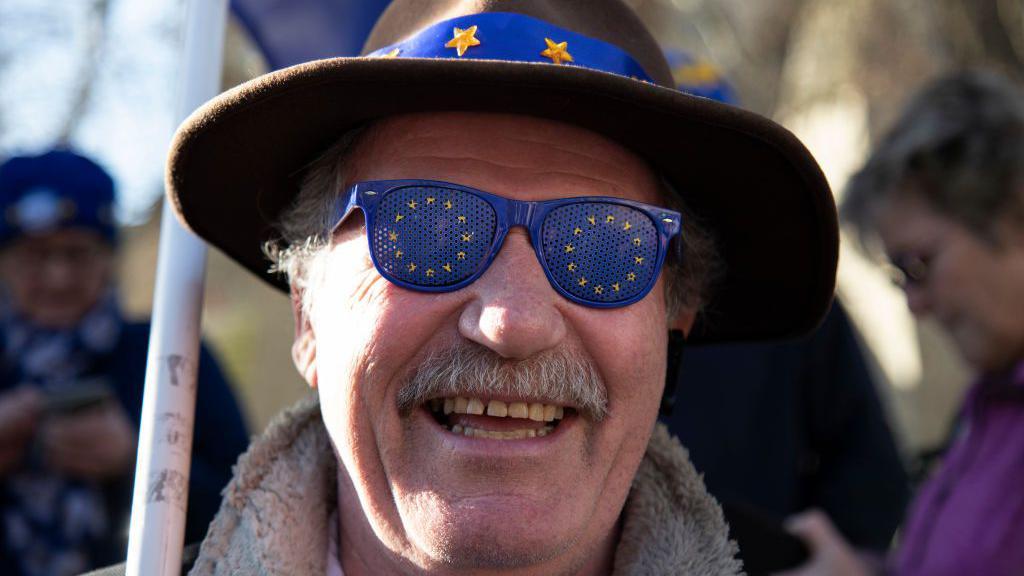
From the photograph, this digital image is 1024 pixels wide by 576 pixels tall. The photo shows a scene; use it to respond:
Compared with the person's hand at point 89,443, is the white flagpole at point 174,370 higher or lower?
higher

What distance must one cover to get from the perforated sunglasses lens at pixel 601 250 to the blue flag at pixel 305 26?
4.63ft

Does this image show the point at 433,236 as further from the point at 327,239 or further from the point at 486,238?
the point at 327,239

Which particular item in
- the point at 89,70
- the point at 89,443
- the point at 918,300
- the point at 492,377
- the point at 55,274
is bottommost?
the point at 89,70

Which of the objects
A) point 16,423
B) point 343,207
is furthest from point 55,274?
point 343,207

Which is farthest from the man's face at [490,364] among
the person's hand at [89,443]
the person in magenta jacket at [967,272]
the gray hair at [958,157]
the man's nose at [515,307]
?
the person's hand at [89,443]

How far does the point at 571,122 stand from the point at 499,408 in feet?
1.88

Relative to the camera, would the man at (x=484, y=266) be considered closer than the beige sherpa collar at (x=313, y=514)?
Yes

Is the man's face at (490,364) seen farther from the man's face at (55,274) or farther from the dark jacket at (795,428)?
the man's face at (55,274)

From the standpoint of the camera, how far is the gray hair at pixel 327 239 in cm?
232

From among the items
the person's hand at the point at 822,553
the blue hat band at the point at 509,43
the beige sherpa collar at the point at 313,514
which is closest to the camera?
the blue hat band at the point at 509,43

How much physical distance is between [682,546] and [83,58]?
364 inches

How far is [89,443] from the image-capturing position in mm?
3758

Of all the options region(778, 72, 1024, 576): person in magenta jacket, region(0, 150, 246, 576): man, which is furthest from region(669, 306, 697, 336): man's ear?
region(0, 150, 246, 576): man

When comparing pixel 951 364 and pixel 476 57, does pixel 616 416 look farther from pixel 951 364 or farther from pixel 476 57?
pixel 951 364
